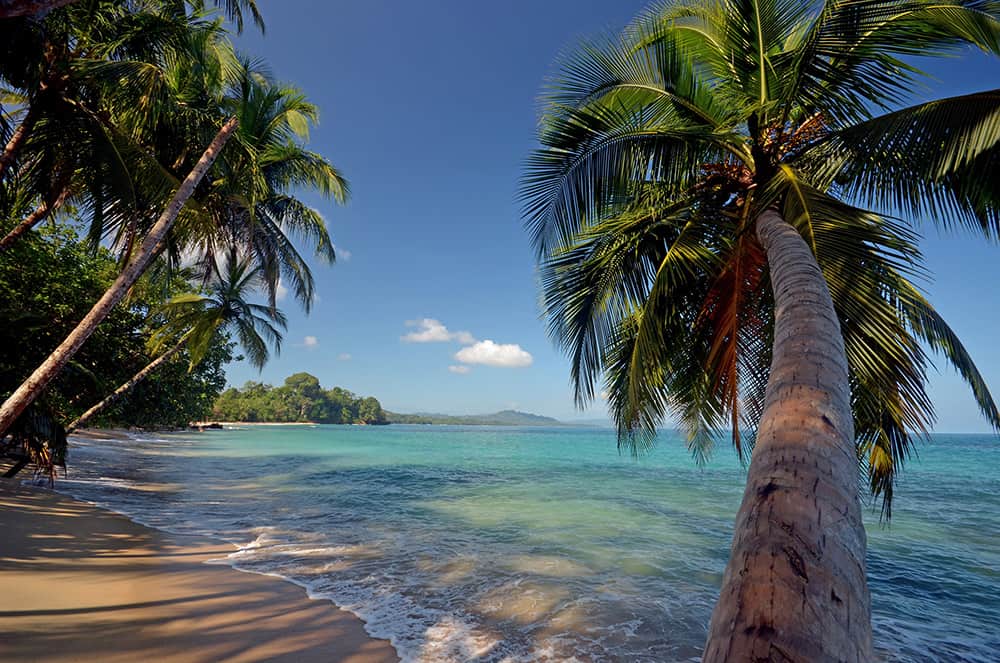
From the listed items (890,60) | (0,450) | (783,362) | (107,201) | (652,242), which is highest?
(890,60)

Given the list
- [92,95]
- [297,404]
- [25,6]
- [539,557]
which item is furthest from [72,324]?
[297,404]

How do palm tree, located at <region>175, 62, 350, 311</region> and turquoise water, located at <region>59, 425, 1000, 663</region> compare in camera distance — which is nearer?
turquoise water, located at <region>59, 425, 1000, 663</region>

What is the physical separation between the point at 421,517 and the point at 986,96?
10026mm

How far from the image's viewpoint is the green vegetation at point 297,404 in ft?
293

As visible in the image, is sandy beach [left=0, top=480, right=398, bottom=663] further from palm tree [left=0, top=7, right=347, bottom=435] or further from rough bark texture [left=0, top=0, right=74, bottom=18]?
rough bark texture [left=0, top=0, right=74, bottom=18]

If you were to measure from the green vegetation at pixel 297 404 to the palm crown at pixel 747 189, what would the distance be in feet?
314

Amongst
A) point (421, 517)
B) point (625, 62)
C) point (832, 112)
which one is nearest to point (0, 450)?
point (421, 517)

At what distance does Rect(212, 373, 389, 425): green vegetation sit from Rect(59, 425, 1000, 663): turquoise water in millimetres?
86809

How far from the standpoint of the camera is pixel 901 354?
3.03m

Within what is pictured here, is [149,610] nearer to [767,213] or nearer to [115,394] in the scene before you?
[767,213]

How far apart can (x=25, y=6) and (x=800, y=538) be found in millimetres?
4476

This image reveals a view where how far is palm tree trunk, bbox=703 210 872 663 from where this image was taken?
74 centimetres

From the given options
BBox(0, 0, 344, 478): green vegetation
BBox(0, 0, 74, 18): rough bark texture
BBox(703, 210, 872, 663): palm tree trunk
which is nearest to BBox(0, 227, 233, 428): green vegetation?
BBox(0, 0, 344, 478): green vegetation

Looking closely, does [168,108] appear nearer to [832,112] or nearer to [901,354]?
[832,112]
